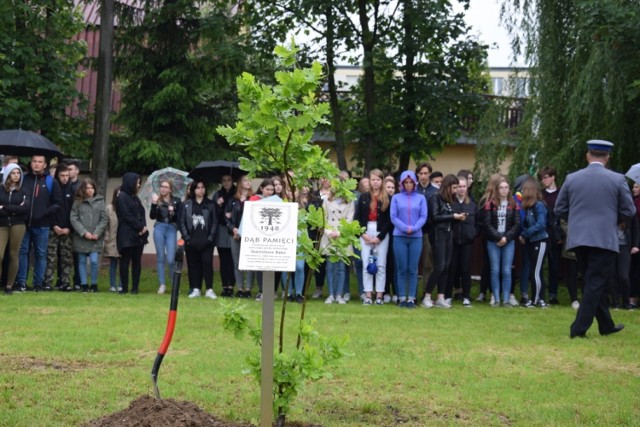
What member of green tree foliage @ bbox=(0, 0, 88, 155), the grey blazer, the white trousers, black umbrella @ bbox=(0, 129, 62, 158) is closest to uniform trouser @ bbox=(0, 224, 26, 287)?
black umbrella @ bbox=(0, 129, 62, 158)

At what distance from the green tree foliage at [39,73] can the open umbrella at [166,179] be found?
20.4ft

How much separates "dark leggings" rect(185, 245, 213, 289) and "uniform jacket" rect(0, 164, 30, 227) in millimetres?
2773

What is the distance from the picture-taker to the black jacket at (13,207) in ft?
54.1

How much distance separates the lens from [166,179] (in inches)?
748

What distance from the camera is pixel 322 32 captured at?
1014 inches

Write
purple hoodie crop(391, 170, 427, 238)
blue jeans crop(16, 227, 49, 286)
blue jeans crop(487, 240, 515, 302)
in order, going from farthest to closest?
blue jeans crop(16, 227, 49, 286) → blue jeans crop(487, 240, 515, 302) → purple hoodie crop(391, 170, 427, 238)

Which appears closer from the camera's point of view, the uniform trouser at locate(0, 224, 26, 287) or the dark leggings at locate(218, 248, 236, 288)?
the uniform trouser at locate(0, 224, 26, 287)

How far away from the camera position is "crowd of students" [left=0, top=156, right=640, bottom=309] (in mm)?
16453

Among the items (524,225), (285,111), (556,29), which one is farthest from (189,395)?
(556,29)

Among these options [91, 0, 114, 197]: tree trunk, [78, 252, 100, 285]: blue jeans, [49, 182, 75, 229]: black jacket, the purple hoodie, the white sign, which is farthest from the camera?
[91, 0, 114, 197]: tree trunk

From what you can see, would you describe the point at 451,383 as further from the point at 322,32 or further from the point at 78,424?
the point at 322,32

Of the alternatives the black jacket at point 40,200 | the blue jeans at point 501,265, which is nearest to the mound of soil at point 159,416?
the blue jeans at point 501,265

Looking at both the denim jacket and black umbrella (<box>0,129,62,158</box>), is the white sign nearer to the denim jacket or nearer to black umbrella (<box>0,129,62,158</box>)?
the denim jacket

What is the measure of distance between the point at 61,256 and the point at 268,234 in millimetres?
11789
